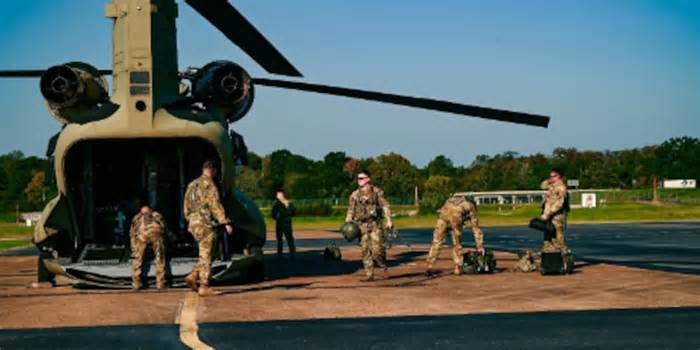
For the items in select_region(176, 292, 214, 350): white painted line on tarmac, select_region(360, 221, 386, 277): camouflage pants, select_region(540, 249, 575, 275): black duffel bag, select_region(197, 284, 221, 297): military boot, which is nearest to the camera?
select_region(176, 292, 214, 350): white painted line on tarmac

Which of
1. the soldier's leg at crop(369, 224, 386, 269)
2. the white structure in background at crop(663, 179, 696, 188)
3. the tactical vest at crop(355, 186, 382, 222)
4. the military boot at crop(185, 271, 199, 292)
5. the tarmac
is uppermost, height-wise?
the white structure in background at crop(663, 179, 696, 188)

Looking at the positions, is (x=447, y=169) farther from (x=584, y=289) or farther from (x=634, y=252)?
(x=584, y=289)

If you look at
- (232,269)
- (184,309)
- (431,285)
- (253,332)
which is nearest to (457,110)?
(431,285)

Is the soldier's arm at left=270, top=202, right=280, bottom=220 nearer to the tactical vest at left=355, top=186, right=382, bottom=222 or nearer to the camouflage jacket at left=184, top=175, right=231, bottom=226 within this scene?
the tactical vest at left=355, top=186, right=382, bottom=222

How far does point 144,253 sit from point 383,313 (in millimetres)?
4789

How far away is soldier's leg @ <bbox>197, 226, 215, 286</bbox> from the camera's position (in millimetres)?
11734

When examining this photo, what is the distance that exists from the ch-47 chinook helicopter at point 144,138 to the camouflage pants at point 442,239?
8.36 feet

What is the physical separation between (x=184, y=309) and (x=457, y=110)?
5.84 meters

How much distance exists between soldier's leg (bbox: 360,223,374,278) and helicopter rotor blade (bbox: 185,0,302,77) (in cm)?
326

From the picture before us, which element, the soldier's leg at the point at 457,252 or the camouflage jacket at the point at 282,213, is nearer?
the soldier's leg at the point at 457,252

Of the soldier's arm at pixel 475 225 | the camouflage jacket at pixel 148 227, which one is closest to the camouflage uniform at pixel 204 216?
the camouflage jacket at pixel 148 227

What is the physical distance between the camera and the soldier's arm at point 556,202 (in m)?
15.2

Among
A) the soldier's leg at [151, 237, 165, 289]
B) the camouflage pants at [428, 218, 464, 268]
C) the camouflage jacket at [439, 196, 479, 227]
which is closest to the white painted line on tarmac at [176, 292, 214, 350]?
the soldier's leg at [151, 237, 165, 289]

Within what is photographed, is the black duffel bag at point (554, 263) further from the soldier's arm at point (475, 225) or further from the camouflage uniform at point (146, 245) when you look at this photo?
the camouflage uniform at point (146, 245)
